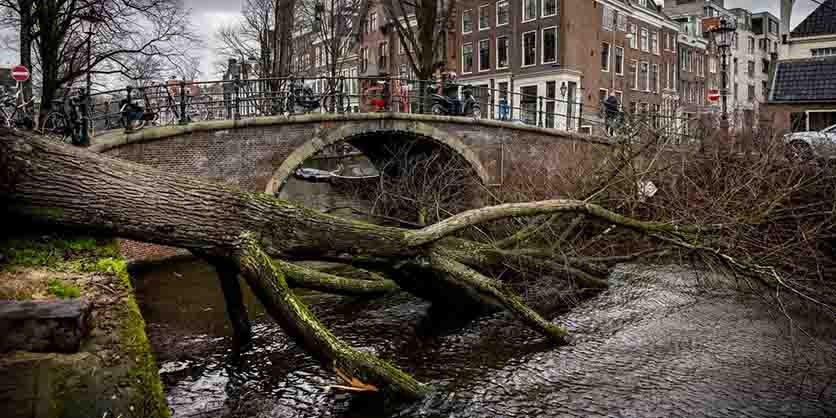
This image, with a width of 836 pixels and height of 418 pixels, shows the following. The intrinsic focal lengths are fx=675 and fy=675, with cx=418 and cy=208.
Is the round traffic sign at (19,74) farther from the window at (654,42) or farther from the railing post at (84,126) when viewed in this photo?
the window at (654,42)

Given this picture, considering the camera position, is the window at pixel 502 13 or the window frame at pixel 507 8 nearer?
the window frame at pixel 507 8

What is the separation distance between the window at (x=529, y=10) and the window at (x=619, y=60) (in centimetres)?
597

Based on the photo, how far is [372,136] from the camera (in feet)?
59.6

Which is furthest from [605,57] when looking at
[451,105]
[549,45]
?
[451,105]

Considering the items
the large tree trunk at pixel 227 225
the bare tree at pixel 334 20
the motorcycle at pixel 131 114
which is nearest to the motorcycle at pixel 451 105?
the bare tree at pixel 334 20

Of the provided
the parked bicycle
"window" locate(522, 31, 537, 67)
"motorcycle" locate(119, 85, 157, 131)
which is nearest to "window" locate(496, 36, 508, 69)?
"window" locate(522, 31, 537, 67)

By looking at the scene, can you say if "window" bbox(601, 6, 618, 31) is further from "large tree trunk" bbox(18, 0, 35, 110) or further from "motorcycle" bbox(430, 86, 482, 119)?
"large tree trunk" bbox(18, 0, 35, 110)

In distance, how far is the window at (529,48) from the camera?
105 feet

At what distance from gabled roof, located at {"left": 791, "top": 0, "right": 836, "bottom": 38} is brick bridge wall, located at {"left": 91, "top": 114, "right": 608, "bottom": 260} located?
16.4 meters

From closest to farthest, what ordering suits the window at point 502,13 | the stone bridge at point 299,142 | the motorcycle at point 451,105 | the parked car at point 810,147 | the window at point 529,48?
the parked car at point 810,147, the stone bridge at point 299,142, the motorcycle at point 451,105, the window at point 529,48, the window at point 502,13

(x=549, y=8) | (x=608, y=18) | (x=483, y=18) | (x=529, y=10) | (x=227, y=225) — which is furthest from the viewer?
(x=608, y=18)

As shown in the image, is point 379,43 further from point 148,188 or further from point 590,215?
point 148,188

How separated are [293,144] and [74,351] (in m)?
12.3

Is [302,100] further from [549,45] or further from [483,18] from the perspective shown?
[483,18]
